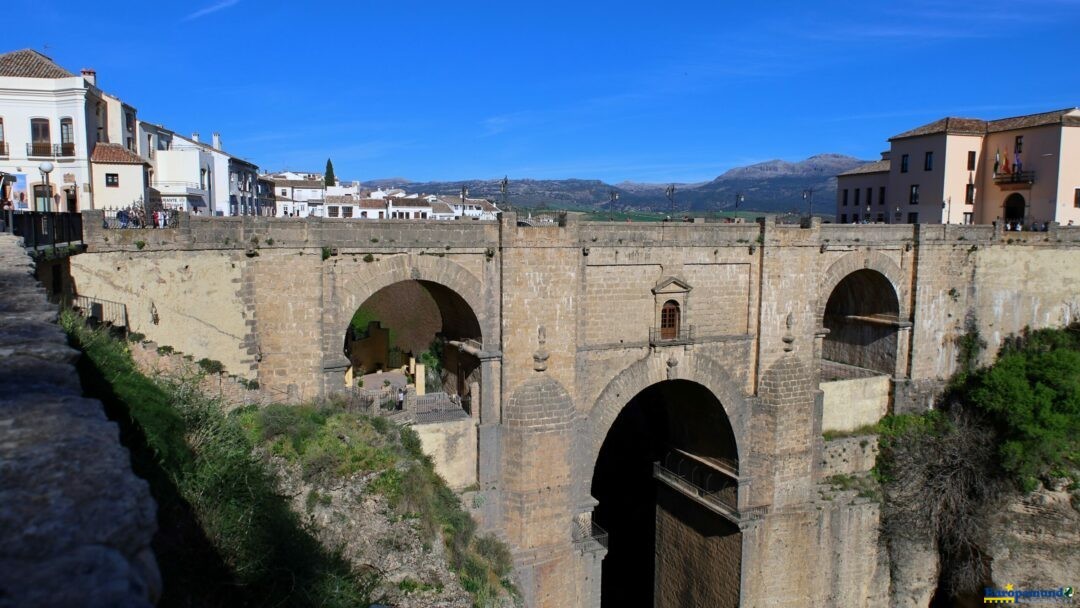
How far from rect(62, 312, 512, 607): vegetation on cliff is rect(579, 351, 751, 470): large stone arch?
172 inches

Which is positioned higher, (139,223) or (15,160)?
(15,160)

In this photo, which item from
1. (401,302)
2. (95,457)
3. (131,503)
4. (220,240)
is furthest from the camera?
(401,302)

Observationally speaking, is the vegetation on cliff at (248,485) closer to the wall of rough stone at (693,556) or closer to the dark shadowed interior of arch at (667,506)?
the wall of rough stone at (693,556)

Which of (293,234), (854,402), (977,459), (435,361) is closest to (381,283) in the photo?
(293,234)

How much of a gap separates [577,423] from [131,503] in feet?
50.9

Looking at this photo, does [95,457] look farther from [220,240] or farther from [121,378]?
[220,240]

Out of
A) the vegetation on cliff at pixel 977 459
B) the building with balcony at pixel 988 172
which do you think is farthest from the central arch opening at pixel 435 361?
the building with balcony at pixel 988 172

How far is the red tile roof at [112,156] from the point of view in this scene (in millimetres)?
24409

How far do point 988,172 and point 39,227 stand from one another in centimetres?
3622

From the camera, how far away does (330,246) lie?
51.0 feet

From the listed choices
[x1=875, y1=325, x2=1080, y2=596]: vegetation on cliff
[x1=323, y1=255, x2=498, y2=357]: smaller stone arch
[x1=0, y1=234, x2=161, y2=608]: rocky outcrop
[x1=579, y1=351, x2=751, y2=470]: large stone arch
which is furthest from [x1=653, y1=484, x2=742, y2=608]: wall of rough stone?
[x1=0, y1=234, x2=161, y2=608]: rocky outcrop

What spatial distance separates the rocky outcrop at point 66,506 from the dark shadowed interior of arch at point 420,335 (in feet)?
43.3

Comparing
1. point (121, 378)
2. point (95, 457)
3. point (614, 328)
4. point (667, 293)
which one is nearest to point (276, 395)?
point (121, 378)

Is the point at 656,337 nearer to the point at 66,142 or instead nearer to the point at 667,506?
the point at 667,506
